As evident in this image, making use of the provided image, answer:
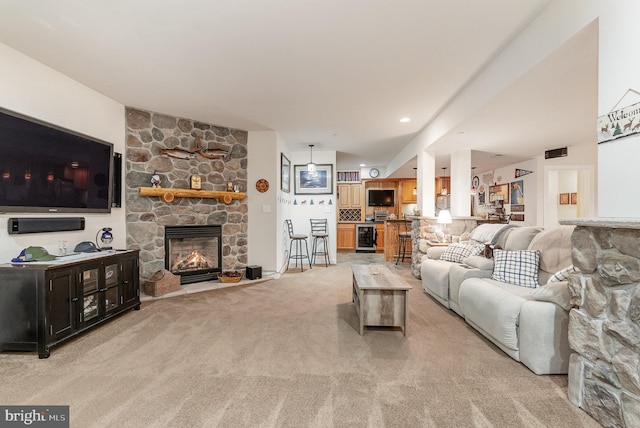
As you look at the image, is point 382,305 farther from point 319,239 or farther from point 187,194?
point 319,239

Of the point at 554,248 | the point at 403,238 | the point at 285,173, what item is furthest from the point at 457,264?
the point at 285,173

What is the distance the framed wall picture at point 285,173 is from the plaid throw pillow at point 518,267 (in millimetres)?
3680

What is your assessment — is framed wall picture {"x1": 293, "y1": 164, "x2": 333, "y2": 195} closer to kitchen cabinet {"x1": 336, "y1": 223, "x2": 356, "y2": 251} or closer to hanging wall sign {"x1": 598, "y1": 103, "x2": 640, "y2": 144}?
kitchen cabinet {"x1": 336, "y1": 223, "x2": 356, "y2": 251}

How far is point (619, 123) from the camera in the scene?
1416 millimetres

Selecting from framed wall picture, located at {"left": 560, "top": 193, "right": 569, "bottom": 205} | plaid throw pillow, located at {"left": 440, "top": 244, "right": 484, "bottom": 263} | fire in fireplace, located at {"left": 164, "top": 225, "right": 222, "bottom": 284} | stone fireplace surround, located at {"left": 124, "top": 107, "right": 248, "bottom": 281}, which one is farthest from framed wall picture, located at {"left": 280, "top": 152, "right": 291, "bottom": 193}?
framed wall picture, located at {"left": 560, "top": 193, "right": 569, "bottom": 205}

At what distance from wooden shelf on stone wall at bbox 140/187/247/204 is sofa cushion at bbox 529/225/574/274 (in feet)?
13.0

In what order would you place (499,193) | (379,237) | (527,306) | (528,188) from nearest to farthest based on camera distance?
(527,306) → (528,188) → (499,193) → (379,237)

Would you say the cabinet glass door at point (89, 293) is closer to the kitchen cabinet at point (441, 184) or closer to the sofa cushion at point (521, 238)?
the sofa cushion at point (521, 238)

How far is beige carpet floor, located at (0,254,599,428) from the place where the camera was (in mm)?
1546

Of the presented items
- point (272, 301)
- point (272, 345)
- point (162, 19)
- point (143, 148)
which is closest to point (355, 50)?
point (162, 19)

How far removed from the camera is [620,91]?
1423 millimetres

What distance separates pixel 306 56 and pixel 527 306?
269cm

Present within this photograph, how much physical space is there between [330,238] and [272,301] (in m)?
3.03

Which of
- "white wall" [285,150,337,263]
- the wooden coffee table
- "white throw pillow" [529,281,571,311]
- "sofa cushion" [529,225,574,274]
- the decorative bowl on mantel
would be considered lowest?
the decorative bowl on mantel
